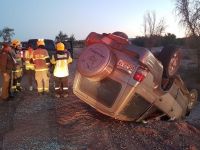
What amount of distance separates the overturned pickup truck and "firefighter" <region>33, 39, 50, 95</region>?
4.95 meters

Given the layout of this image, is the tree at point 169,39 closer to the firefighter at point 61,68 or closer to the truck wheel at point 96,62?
the firefighter at point 61,68

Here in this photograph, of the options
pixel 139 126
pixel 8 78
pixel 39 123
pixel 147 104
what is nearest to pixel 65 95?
pixel 8 78

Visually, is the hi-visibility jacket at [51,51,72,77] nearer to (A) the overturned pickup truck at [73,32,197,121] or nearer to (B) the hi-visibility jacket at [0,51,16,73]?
(B) the hi-visibility jacket at [0,51,16,73]

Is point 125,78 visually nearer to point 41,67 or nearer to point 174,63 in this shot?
point 174,63

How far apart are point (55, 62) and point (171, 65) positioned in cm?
512

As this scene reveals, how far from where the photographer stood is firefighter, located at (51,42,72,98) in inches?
498

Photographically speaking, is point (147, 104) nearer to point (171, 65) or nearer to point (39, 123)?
point (171, 65)

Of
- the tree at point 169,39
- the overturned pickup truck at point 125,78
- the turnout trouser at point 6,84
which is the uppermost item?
the overturned pickup truck at point 125,78

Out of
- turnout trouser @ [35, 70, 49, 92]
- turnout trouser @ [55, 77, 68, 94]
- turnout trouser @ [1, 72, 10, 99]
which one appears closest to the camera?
turnout trouser @ [55, 77, 68, 94]

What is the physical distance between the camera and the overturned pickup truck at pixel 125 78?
7.58m

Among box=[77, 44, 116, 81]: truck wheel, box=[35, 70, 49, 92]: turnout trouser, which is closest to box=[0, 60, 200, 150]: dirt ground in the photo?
box=[77, 44, 116, 81]: truck wheel

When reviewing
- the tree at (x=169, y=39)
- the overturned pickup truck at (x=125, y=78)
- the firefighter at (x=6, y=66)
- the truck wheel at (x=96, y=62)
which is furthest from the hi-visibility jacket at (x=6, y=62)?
the tree at (x=169, y=39)

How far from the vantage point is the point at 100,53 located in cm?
761

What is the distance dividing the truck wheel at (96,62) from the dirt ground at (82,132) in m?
1.17
